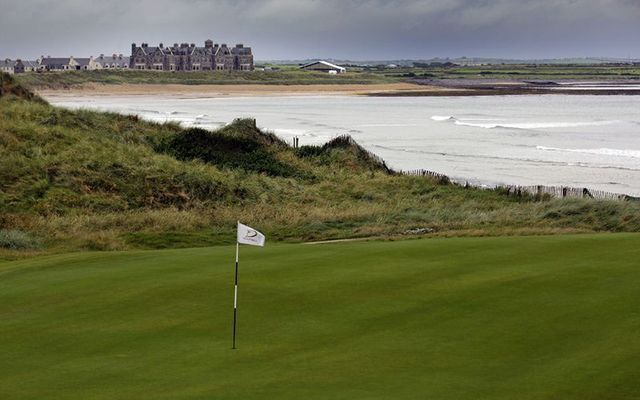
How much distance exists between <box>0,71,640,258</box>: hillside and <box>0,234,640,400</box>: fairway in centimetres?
841

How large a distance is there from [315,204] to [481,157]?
972 inches

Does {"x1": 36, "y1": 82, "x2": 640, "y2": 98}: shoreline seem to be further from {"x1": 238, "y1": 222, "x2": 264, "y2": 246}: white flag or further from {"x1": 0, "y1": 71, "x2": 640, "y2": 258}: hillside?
{"x1": 238, "y1": 222, "x2": 264, "y2": 246}: white flag

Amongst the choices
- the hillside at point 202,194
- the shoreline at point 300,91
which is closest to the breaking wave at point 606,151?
the hillside at point 202,194

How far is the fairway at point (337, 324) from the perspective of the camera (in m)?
11.0

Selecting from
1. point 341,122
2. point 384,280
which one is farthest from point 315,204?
point 341,122

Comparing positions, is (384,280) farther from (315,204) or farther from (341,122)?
(341,122)

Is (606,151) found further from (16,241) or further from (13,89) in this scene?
(16,241)

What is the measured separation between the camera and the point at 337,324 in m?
13.6

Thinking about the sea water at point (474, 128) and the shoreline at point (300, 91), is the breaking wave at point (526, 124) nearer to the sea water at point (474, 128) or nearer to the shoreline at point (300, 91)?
the sea water at point (474, 128)

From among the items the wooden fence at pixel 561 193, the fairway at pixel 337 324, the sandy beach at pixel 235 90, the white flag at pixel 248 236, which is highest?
the white flag at pixel 248 236

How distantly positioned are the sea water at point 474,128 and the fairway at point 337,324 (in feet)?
101

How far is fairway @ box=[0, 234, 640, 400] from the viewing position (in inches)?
434

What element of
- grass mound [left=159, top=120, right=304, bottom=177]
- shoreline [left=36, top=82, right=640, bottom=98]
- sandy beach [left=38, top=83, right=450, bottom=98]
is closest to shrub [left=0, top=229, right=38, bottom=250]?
grass mound [left=159, top=120, right=304, bottom=177]

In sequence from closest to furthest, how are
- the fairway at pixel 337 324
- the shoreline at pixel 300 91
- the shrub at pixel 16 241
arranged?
the fairway at pixel 337 324 < the shrub at pixel 16 241 < the shoreline at pixel 300 91
